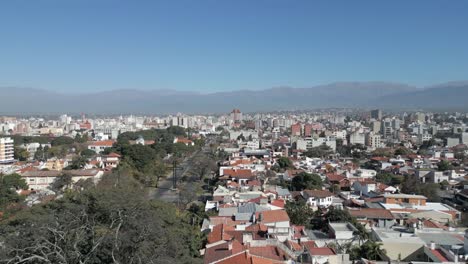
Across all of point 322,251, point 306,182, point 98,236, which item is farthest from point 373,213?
point 98,236

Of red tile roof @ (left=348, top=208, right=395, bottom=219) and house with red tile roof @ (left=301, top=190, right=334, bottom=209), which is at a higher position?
red tile roof @ (left=348, top=208, right=395, bottom=219)

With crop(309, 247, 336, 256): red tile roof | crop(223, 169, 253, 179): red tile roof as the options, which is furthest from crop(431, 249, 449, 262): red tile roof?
crop(223, 169, 253, 179): red tile roof

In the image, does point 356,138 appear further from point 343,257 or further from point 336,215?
point 343,257

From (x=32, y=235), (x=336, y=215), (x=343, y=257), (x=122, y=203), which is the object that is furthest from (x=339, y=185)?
(x=32, y=235)

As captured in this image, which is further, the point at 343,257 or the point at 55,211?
the point at 55,211

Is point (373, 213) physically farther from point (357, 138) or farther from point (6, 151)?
point (357, 138)

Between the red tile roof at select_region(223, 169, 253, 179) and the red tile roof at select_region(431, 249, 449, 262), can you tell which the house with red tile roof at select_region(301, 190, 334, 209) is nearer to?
the red tile roof at select_region(223, 169, 253, 179)

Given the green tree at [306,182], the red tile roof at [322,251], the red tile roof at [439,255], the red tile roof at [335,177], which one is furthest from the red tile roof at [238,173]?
the red tile roof at [439,255]
